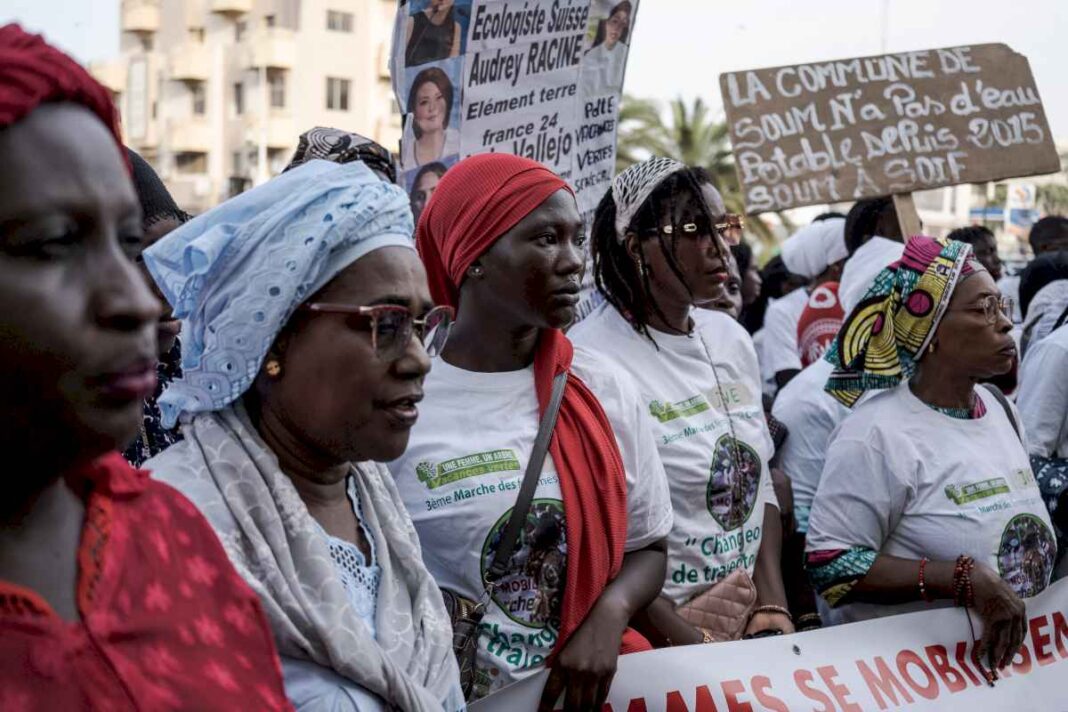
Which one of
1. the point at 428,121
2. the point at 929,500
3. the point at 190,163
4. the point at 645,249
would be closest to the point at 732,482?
the point at 929,500

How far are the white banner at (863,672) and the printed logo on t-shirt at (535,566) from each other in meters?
0.39

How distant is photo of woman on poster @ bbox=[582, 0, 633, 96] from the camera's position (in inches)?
213

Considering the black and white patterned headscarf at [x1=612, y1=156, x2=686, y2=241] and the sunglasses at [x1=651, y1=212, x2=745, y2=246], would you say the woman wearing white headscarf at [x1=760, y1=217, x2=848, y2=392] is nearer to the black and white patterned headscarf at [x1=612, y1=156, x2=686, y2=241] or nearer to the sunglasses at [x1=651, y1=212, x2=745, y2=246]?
the sunglasses at [x1=651, y1=212, x2=745, y2=246]

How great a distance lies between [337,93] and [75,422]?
54.9m

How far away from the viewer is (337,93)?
180 ft

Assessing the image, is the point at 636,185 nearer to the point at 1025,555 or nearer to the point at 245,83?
the point at 1025,555

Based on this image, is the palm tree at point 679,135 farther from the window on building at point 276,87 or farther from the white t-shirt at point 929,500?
the white t-shirt at point 929,500

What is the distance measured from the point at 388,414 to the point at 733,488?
199 centimetres

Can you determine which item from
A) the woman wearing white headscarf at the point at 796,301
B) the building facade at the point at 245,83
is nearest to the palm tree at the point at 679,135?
the building facade at the point at 245,83

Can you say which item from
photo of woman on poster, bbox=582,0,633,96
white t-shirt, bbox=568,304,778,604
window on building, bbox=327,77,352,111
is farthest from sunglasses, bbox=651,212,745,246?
window on building, bbox=327,77,352,111

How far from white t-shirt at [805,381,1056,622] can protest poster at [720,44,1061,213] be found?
7.19 ft

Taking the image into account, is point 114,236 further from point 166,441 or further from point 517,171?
point 517,171

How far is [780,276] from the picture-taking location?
10453mm

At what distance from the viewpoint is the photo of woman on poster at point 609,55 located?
5.41 meters
